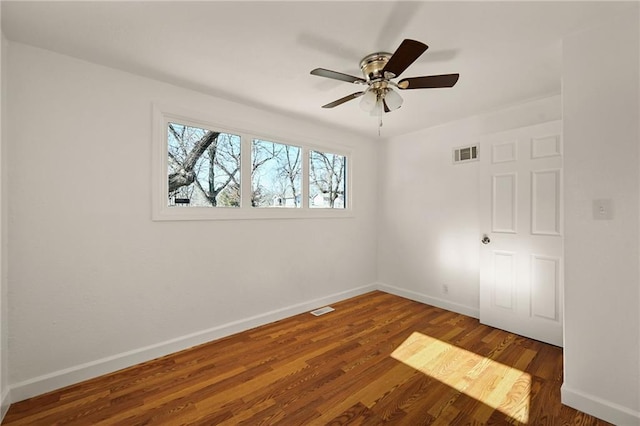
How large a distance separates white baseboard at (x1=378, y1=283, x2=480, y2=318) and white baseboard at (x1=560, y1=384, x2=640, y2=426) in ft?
4.92

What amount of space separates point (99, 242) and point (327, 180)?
2658 millimetres

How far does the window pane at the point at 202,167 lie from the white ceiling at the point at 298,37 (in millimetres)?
475

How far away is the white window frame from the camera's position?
8.10 ft

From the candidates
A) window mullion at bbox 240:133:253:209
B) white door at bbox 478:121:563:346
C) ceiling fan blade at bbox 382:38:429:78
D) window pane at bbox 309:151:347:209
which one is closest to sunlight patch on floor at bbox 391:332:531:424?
white door at bbox 478:121:563:346

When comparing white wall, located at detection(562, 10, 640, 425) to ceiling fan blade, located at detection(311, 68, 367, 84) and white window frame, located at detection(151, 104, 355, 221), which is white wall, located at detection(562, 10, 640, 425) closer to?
ceiling fan blade, located at detection(311, 68, 367, 84)

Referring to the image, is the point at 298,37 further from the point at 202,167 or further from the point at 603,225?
the point at 603,225

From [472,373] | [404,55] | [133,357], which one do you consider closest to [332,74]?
[404,55]

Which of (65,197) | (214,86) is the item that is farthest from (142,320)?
(214,86)

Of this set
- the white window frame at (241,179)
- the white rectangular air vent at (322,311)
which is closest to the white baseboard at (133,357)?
the white rectangular air vent at (322,311)

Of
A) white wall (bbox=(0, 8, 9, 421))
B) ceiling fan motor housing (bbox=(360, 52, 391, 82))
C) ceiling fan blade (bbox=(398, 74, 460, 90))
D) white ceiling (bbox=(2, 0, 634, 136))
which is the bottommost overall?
white wall (bbox=(0, 8, 9, 421))

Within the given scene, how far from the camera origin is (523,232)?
2.87 meters

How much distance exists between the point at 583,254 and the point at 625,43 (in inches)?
50.5

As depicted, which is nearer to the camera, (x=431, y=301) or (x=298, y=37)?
(x=298, y=37)

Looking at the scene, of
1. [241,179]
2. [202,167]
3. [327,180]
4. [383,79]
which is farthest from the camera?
[327,180]
